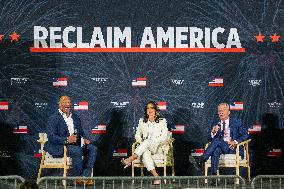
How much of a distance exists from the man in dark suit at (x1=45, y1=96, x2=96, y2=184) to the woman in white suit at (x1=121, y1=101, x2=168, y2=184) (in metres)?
0.53

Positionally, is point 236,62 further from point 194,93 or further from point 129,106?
point 129,106

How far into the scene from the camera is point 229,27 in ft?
44.1

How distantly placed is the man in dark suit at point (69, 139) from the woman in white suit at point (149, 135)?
527mm

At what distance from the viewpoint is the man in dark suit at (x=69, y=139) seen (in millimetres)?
12219

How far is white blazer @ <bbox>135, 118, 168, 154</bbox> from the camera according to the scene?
12578 millimetres

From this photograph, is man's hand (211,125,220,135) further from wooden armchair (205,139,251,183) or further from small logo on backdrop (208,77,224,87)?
small logo on backdrop (208,77,224,87)

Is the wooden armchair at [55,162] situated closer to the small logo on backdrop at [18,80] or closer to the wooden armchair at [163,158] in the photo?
the wooden armchair at [163,158]

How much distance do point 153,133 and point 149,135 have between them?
0.07 meters

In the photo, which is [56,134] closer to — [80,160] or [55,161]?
[55,161]

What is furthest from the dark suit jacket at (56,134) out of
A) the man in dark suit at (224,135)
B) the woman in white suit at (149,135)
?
the man in dark suit at (224,135)

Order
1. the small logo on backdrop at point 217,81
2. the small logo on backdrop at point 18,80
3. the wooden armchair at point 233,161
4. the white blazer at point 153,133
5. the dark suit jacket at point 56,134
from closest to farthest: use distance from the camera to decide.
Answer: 1. the dark suit jacket at point 56,134
2. the wooden armchair at point 233,161
3. the white blazer at point 153,133
4. the small logo on backdrop at point 18,80
5. the small logo on backdrop at point 217,81

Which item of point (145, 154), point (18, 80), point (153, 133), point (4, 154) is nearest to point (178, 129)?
point (153, 133)

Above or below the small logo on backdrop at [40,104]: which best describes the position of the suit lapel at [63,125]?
below

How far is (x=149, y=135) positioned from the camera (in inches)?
500
